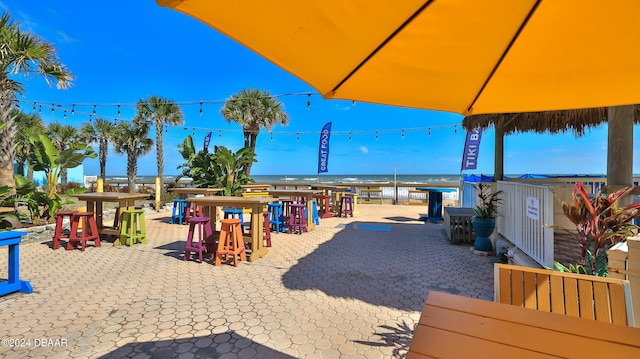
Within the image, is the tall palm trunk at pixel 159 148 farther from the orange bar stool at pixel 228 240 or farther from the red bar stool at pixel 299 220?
the orange bar stool at pixel 228 240

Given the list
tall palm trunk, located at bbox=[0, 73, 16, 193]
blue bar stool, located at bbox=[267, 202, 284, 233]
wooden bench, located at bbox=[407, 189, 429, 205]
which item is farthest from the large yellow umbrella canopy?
wooden bench, located at bbox=[407, 189, 429, 205]

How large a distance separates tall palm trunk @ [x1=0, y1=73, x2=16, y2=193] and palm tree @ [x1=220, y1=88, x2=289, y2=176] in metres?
9.43

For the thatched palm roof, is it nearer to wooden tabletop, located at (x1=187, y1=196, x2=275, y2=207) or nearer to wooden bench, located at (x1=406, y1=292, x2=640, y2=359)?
wooden tabletop, located at (x1=187, y1=196, x2=275, y2=207)

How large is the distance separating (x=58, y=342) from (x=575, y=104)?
441cm

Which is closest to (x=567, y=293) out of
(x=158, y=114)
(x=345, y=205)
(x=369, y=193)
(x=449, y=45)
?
(x=449, y=45)

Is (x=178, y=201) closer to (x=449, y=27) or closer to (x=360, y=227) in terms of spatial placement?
(x=360, y=227)

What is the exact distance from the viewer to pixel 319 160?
1516 cm

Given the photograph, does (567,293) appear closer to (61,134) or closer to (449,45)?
(449,45)

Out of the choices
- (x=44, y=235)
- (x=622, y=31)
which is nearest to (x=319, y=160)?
(x=44, y=235)

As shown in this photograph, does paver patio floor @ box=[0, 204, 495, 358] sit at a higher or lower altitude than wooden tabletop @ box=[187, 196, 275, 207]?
lower

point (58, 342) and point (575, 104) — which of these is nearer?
point (575, 104)

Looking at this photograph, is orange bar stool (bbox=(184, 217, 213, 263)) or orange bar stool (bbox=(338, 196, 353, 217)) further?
orange bar stool (bbox=(338, 196, 353, 217))

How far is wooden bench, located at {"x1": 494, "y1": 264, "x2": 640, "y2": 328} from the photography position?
167 cm

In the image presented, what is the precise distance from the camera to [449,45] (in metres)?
1.49
